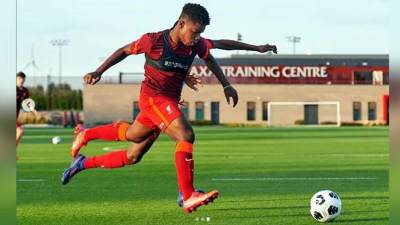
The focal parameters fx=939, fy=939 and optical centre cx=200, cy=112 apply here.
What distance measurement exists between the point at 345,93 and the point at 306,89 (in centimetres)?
426

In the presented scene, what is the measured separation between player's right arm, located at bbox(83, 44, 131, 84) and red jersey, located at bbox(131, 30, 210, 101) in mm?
112

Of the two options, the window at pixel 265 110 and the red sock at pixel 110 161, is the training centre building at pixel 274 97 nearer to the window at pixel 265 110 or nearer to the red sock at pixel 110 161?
the window at pixel 265 110

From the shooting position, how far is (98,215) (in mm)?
11828

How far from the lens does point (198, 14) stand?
10070mm

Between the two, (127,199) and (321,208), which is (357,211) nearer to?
(321,208)

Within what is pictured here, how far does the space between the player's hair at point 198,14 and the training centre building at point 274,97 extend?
85.1 m

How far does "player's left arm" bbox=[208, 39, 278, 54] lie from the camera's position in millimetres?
11047

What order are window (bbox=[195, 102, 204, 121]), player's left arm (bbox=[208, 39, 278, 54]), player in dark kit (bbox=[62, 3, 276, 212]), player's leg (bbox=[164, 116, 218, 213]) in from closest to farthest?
player in dark kit (bbox=[62, 3, 276, 212]) < player's leg (bbox=[164, 116, 218, 213]) < player's left arm (bbox=[208, 39, 278, 54]) < window (bbox=[195, 102, 204, 121])

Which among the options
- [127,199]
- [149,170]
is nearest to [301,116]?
[149,170]

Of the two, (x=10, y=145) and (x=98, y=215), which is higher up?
(x=10, y=145)

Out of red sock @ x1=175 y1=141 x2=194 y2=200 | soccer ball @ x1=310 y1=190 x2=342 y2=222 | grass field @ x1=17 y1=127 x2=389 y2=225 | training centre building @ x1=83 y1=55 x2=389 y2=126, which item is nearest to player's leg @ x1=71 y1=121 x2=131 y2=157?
grass field @ x1=17 y1=127 x2=389 y2=225

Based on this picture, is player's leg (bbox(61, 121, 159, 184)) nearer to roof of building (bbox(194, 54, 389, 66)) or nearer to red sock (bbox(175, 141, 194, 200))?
red sock (bbox(175, 141, 194, 200))

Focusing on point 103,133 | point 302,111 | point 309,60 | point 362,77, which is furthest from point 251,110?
point 103,133

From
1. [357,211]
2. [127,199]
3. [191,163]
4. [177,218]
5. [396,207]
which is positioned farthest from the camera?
[127,199]
